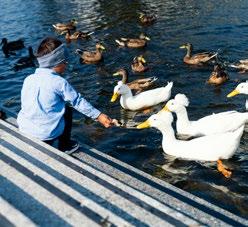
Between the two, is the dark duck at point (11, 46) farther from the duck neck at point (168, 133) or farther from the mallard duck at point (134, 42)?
the duck neck at point (168, 133)

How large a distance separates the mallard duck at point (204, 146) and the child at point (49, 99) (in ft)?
9.96

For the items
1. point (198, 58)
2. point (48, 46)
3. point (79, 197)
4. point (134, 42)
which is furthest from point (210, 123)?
point (134, 42)

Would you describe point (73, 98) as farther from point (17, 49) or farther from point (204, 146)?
point (17, 49)

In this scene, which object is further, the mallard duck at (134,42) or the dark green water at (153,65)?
the mallard duck at (134,42)

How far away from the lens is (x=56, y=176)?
18.7 ft

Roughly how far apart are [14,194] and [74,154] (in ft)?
7.36

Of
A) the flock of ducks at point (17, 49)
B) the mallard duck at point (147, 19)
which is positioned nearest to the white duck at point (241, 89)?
the flock of ducks at point (17, 49)

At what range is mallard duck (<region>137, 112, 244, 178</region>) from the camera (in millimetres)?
9312

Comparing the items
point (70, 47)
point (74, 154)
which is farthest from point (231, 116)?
point (70, 47)

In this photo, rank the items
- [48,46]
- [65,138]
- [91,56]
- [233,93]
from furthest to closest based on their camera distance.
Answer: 1. [91,56]
2. [233,93]
3. [65,138]
4. [48,46]

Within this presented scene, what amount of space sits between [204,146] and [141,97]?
401cm

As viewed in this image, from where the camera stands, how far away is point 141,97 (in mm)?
13172

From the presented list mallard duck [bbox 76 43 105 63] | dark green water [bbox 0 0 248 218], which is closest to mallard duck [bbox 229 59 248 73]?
dark green water [bbox 0 0 248 218]

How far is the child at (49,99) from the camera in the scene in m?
7.01
